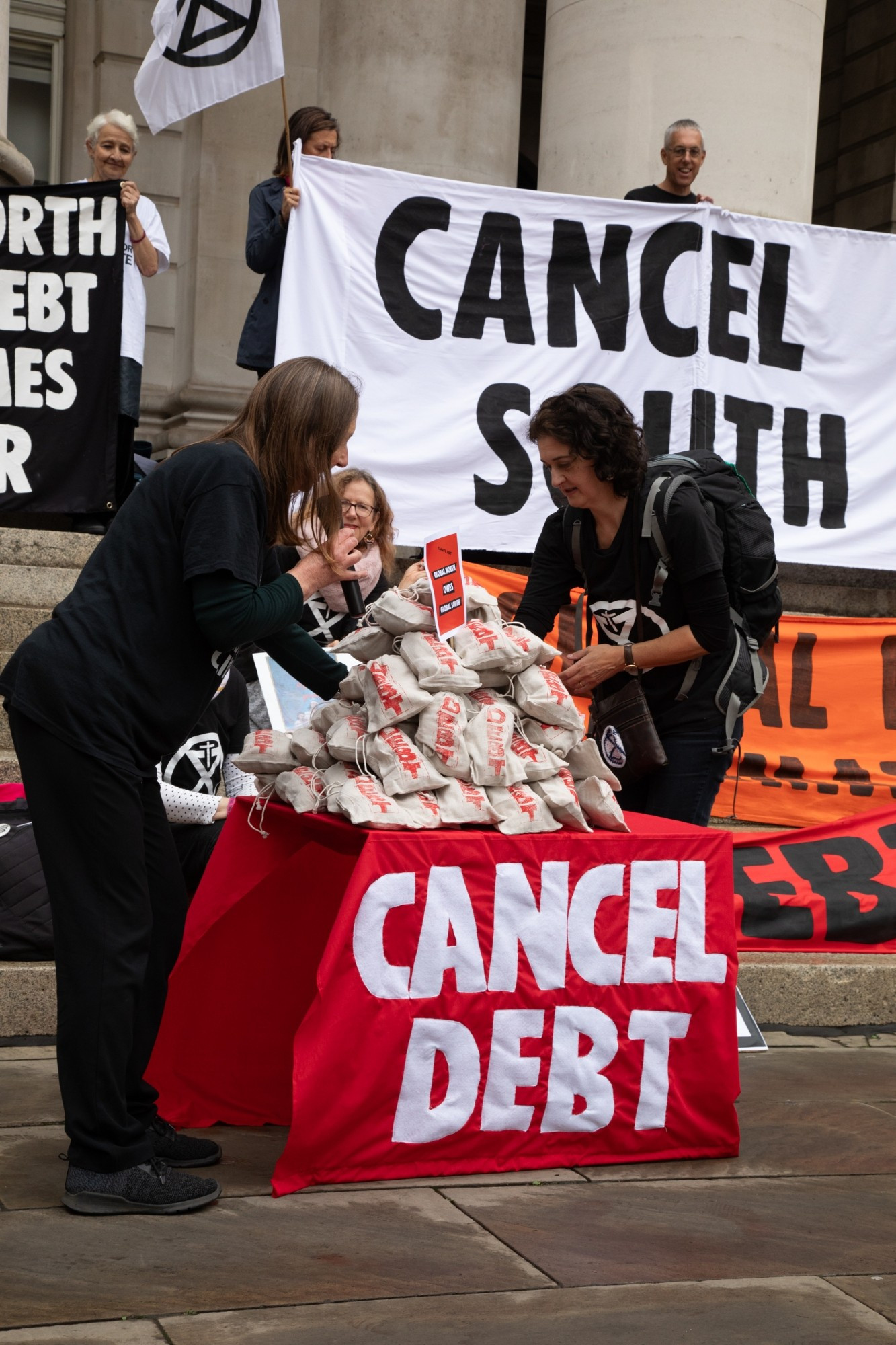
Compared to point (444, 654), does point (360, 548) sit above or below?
above

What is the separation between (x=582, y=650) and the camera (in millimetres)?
4438

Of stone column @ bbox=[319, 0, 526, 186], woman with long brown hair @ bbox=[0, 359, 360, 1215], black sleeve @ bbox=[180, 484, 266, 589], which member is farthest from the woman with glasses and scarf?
stone column @ bbox=[319, 0, 526, 186]

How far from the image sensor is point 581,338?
7.34 metres

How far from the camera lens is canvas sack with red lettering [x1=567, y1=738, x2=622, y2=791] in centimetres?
385

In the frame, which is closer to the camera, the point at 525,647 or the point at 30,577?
the point at 525,647

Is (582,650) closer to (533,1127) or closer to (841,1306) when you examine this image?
(533,1127)

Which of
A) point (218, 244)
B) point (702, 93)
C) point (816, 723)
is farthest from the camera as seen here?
point (218, 244)

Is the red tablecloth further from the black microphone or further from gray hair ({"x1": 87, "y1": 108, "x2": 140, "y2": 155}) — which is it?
gray hair ({"x1": 87, "y1": 108, "x2": 140, "y2": 155})

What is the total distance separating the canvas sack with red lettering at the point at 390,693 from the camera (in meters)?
→ 3.58

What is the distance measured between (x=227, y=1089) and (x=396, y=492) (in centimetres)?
356

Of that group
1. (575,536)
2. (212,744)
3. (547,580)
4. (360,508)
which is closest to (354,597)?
(360,508)

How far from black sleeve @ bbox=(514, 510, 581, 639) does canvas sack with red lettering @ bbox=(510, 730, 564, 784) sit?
90 centimetres

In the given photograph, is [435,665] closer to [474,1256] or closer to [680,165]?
[474,1256]

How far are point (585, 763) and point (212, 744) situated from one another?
140 cm
